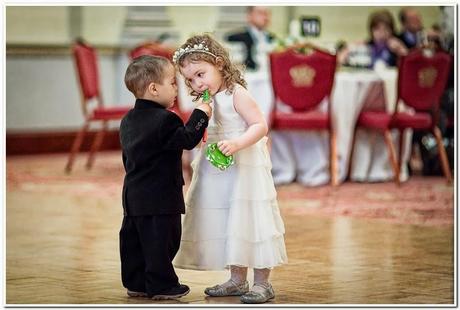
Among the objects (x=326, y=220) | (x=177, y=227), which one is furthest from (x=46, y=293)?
(x=326, y=220)

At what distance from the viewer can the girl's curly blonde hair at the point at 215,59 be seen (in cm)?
357

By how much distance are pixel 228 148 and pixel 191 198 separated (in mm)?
→ 307

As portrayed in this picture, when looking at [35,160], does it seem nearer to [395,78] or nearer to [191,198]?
[395,78]

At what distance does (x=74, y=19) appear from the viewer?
36.3 feet

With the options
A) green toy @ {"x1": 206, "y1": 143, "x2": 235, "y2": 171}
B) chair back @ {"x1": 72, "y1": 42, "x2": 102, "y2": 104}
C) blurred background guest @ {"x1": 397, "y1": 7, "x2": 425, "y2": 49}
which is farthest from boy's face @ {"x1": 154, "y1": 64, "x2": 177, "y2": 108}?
blurred background guest @ {"x1": 397, "y1": 7, "x2": 425, "y2": 49}

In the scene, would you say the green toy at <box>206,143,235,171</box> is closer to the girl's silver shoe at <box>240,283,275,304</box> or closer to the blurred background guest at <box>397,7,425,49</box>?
the girl's silver shoe at <box>240,283,275,304</box>

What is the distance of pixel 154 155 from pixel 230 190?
0.94 ft

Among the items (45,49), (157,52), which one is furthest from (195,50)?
(45,49)

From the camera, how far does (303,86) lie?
8141 mm

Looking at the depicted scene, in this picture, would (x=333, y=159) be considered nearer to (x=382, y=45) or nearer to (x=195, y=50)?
(x=382, y=45)

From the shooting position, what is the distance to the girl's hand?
11.5ft

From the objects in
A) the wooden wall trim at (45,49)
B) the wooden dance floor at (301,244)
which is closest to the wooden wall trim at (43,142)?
the wooden wall trim at (45,49)

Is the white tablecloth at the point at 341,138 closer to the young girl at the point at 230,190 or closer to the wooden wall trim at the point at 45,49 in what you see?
the wooden wall trim at the point at 45,49

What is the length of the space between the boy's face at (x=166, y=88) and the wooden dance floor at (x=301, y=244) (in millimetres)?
626
